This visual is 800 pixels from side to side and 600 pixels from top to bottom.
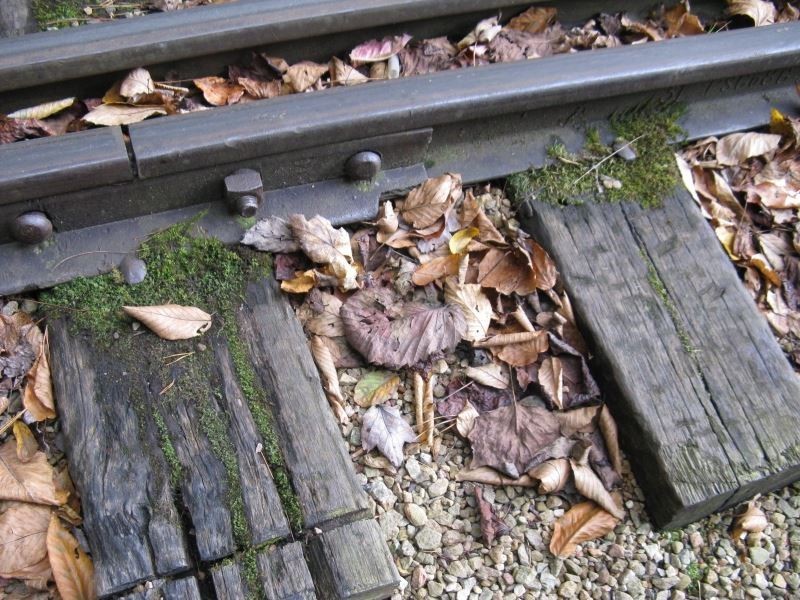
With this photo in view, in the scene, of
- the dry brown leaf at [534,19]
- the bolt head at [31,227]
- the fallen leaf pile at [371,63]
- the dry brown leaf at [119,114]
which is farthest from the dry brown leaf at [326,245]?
the dry brown leaf at [534,19]

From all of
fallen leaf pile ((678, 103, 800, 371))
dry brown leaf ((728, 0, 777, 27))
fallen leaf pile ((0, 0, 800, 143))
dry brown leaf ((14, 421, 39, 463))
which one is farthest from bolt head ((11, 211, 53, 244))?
dry brown leaf ((728, 0, 777, 27))

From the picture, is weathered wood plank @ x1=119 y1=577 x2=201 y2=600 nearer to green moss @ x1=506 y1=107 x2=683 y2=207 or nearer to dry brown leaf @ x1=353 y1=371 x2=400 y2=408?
dry brown leaf @ x1=353 y1=371 x2=400 y2=408

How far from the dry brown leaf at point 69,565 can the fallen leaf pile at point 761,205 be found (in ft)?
8.09

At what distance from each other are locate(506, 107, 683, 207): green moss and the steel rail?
0.06 metres

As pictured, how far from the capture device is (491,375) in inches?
113

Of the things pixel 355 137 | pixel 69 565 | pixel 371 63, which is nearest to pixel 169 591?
pixel 69 565

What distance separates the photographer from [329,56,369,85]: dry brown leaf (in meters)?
3.40

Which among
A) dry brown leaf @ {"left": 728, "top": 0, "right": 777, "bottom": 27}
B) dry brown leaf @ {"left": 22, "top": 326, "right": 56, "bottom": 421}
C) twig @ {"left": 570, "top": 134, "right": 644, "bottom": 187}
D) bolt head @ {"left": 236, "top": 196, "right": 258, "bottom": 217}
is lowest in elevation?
dry brown leaf @ {"left": 22, "top": 326, "right": 56, "bottom": 421}

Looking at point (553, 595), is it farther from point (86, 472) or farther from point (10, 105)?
point (10, 105)

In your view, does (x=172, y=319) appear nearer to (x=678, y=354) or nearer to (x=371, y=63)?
(x=371, y=63)

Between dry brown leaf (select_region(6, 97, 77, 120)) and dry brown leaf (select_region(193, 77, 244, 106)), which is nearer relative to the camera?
dry brown leaf (select_region(6, 97, 77, 120))

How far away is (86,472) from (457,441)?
45.6 inches

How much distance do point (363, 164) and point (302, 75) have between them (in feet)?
1.90

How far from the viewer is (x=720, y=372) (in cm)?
287
